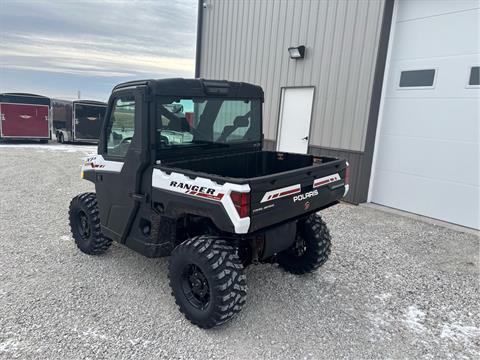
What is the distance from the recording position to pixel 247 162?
12.6ft

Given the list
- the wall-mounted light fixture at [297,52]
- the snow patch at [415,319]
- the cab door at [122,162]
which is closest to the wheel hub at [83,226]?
the cab door at [122,162]

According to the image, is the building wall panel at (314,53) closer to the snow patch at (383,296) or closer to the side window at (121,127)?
the snow patch at (383,296)

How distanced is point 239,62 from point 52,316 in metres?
7.46

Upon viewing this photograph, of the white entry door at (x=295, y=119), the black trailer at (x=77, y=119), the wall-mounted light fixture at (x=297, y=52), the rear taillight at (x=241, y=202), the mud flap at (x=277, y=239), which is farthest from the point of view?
the black trailer at (x=77, y=119)

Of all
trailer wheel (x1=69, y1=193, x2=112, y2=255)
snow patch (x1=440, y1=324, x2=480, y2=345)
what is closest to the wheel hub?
trailer wheel (x1=69, y1=193, x2=112, y2=255)

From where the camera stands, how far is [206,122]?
343cm

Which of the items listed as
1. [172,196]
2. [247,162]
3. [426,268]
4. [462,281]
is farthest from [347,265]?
[172,196]

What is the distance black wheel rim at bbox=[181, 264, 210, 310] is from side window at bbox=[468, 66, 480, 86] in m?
5.08

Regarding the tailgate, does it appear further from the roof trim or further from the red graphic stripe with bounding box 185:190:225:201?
the roof trim

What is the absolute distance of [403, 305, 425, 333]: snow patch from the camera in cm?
294

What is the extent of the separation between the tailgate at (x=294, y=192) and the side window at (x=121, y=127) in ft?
4.46

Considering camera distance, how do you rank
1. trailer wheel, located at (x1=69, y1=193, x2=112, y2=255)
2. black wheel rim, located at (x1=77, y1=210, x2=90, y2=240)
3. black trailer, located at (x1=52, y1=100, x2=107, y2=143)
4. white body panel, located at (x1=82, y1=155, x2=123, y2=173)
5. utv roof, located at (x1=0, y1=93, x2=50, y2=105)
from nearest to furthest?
white body panel, located at (x1=82, y1=155, x2=123, y2=173), trailer wheel, located at (x1=69, y1=193, x2=112, y2=255), black wheel rim, located at (x1=77, y1=210, x2=90, y2=240), utv roof, located at (x1=0, y1=93, x2=50, y2=105), black trailer, located at (x1=52, y1=100, x2=107, y2=143)

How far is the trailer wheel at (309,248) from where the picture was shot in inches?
141

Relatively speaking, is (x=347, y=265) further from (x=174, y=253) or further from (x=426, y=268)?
(x=174, y=253)
